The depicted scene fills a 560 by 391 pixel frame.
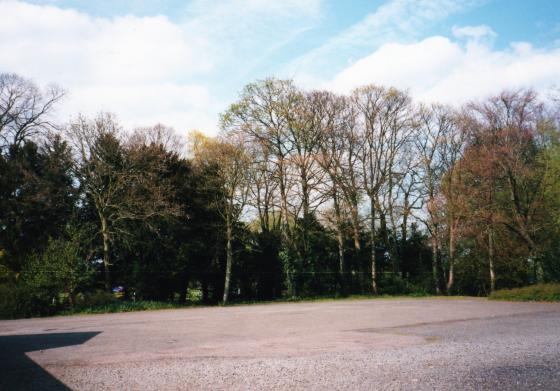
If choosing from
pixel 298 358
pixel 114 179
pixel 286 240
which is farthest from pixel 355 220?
pixel 298 358

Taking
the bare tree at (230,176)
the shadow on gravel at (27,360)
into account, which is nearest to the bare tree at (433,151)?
the bare tree at (230,176)

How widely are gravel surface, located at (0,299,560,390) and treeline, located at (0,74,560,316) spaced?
13.6 m

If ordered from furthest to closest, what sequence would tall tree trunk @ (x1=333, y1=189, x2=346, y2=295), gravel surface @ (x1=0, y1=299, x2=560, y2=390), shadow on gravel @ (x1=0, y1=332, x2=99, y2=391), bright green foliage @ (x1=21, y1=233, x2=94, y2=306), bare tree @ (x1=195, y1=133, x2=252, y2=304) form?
tall tree trunk @ (x1=333, y1=189, x2=346, y2=295)
bare tree @ (x1=195, y1=133, x2=252, y2=304)
bright green foliage @ (x1=21, y1=233, x2=94, y2=306)
shadow on gravel @ (x1=0, y1=332, x2=99, y2=391)
gravel surface @ (x1=0, y1=299, x2=560, y2=390)

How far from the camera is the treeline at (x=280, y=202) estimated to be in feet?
83.2

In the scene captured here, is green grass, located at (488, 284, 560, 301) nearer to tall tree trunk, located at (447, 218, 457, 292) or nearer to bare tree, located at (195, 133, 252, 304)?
tall tree trunk, located at (447, 218, 457, 292)

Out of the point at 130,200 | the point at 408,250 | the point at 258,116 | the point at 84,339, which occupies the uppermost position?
the point at 258,116

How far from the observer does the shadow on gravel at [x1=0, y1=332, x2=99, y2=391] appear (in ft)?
20.4

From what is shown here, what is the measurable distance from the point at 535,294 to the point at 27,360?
22.1 metres

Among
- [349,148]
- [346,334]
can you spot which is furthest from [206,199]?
[346,334]

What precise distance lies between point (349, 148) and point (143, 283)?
16.9 metres

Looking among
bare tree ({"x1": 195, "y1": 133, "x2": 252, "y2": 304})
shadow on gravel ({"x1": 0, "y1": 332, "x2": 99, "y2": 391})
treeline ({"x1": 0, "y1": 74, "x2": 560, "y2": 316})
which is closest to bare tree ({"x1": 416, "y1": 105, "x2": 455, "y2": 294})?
treeline ({"x1": 0, "y1": 74, "x2": 560, "y2": 316})

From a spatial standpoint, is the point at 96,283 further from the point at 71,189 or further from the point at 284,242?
the point at 284,242

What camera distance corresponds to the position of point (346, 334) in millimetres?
10547

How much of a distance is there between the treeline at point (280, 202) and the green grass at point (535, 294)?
3588 millimetres
